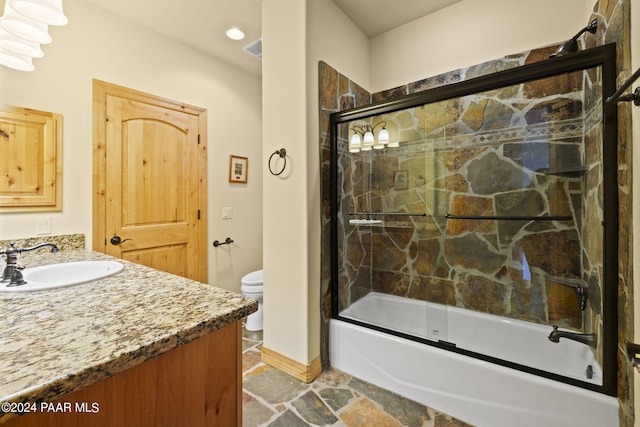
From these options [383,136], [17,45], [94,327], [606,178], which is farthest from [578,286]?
[17,45]

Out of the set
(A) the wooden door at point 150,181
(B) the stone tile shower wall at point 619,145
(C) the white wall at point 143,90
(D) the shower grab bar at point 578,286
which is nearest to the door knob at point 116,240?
(A) the wooden door at point 150,181

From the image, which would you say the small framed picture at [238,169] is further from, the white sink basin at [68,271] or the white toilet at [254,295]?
the white sink basin at [68,271]

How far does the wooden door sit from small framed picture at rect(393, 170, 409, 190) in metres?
1.91

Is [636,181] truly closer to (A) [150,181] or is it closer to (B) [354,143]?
(B) [354,143]

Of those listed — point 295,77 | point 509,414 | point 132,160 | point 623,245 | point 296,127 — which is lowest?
point 509,414

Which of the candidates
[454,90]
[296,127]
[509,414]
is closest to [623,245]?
[509,414]

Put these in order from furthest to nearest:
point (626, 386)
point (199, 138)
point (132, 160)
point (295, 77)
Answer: point (199, 138)
point (132, 160)
point (295, 77)
point (626, 386)

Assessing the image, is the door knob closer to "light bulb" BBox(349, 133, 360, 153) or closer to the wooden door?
the wooden door

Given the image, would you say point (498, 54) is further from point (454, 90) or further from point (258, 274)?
point (258, 274)

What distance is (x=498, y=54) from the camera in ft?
6.76

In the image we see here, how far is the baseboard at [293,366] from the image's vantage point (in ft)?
6.09

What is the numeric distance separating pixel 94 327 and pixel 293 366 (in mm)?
1512

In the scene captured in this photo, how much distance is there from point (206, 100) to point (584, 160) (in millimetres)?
3168

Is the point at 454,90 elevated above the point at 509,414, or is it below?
above
